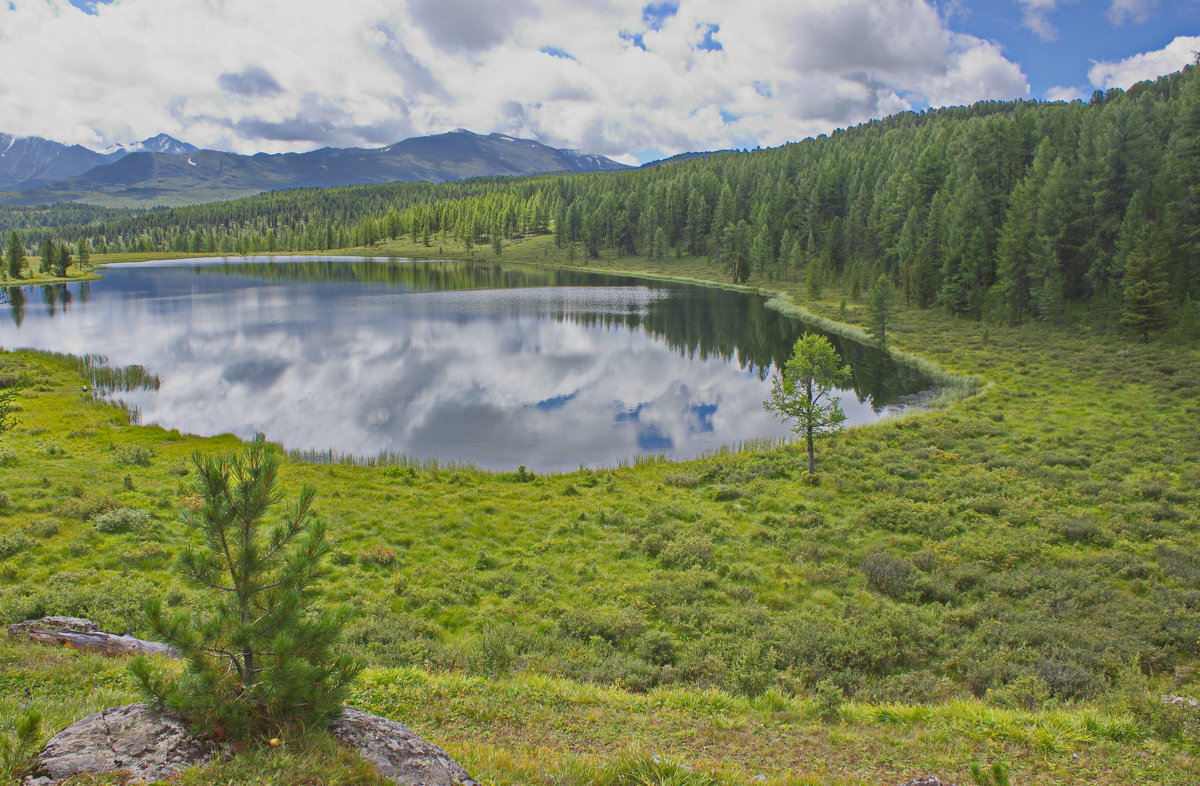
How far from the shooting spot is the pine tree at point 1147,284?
52.0 meters

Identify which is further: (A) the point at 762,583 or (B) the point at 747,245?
(B) the point at 747,245

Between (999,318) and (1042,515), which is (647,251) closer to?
(999,318)

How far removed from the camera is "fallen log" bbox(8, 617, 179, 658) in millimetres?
11188

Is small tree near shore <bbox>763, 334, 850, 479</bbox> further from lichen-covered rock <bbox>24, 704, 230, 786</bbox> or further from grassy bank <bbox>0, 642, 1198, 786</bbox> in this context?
lichen-covered rock <bbox>24, 704, 230, 786</bbox>

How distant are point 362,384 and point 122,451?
17.6m

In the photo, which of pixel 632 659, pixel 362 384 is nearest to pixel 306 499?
pixel 632 659

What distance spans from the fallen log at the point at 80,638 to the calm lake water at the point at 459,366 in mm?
20412

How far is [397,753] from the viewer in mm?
7051

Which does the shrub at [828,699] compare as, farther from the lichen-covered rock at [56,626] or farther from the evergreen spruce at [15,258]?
the evergreen spruce at [15,258]

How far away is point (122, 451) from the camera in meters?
29.7

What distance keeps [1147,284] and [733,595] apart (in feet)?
183

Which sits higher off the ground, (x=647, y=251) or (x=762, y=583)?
(x=647, y=251)

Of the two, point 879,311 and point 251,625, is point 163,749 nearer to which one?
point 251,625

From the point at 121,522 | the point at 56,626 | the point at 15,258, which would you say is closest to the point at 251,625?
the point at 56,626
